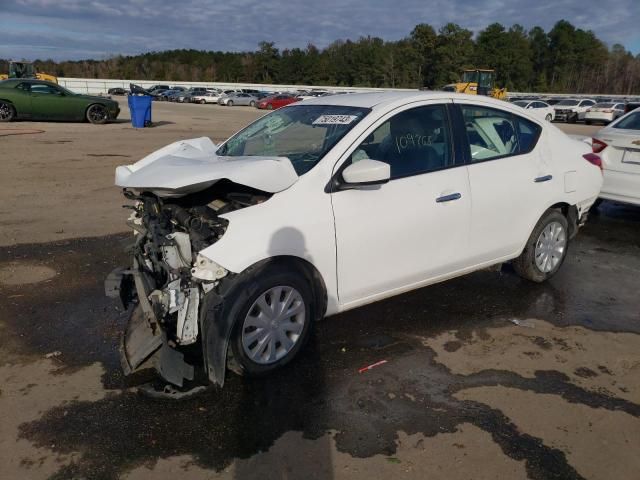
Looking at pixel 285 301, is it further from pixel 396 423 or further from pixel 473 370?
pixel 473 370

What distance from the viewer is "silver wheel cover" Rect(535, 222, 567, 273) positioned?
17.0ft

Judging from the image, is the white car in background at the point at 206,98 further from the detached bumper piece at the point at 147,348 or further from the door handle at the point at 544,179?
the detached bumper piece at the point at 147,348

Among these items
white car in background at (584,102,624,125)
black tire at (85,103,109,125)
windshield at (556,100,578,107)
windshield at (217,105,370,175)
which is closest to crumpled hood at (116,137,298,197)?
windshield at (217,105,370,175)

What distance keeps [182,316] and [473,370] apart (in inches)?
77.8

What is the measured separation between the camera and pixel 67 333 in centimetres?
419

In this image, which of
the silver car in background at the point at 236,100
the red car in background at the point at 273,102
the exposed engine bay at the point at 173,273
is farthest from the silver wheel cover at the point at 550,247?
the silver car in background at the point at 236,100

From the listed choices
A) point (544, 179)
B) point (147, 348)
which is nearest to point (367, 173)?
point (147, 348)

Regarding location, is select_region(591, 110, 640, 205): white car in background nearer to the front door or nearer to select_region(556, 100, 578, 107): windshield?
the front door

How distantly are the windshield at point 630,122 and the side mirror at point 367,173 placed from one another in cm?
586

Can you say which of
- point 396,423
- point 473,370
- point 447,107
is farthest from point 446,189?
point 396,423

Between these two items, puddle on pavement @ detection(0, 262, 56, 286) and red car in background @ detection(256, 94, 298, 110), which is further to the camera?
red car in background @ detection(256, 94, 298, 110)

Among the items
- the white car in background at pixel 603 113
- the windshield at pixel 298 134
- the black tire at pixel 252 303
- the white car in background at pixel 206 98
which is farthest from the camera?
the white car in background at pixel 206 98

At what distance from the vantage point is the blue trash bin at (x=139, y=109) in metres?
21.0

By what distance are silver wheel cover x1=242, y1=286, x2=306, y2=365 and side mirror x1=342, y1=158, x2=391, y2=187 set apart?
81cm
